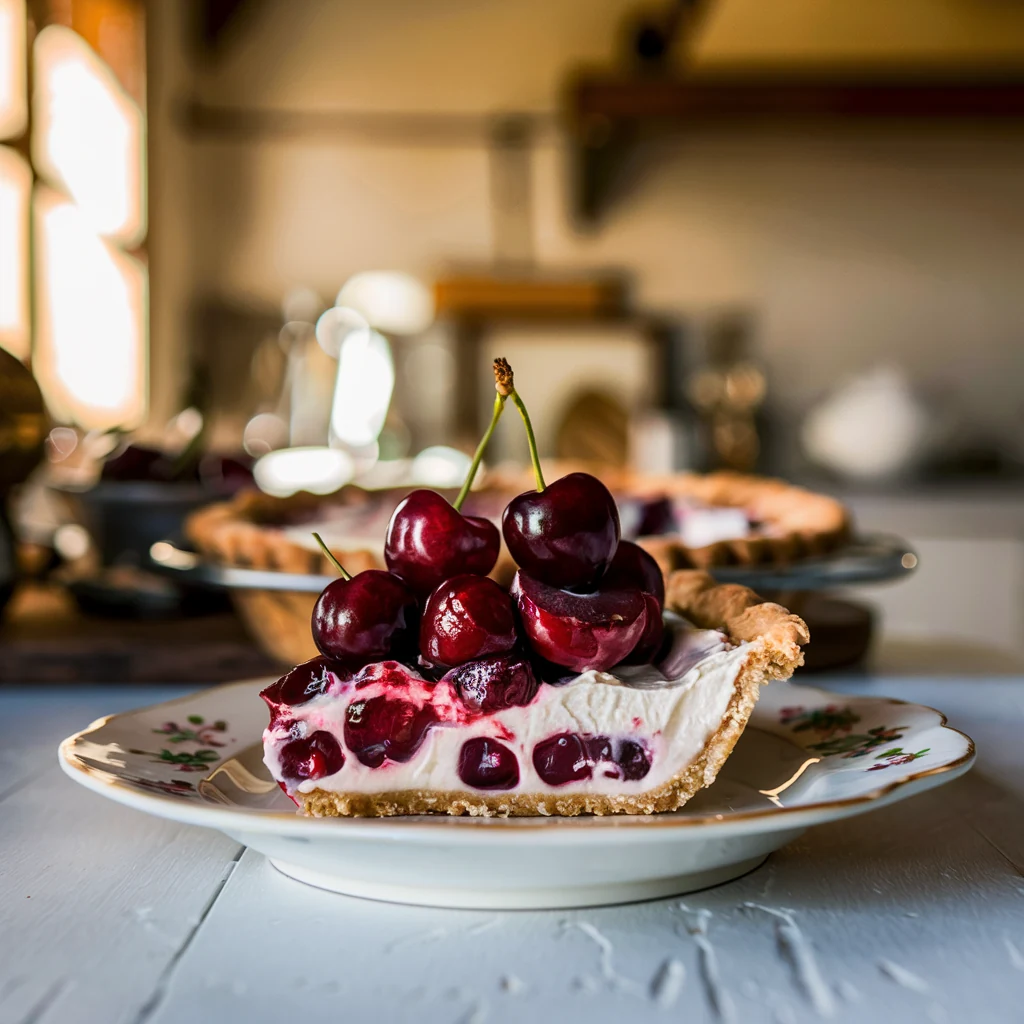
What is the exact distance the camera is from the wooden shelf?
2.89 m

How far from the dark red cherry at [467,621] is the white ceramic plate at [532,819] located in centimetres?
7

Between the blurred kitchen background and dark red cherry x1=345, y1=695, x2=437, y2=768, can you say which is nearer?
dark red cherry x1=345, y1=695, x2=437, y2=768

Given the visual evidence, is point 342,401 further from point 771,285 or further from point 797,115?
point 771,285

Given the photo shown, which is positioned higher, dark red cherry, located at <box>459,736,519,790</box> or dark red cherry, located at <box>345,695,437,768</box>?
dark red cherry, located at <box>345,695,437,768</box>

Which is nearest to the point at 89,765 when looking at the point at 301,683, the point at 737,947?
the point at 301,683

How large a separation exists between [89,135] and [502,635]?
2542mm

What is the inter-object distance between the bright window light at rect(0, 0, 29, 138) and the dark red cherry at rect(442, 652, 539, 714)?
2004 mm

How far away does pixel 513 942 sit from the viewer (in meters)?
0.45

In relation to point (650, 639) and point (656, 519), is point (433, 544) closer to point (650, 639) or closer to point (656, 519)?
point (650, 639)

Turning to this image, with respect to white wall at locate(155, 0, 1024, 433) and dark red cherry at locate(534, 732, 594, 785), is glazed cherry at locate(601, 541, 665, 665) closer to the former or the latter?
dark red cherry at locate(534, 732, 594, 785)

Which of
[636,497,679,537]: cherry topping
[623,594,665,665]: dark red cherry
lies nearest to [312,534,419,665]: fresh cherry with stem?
[623,594,665,665]: dark red cherry

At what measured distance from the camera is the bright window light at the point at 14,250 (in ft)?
7.06

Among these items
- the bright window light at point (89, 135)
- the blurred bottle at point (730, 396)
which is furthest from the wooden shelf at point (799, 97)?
the bright window light at point (89, 135)

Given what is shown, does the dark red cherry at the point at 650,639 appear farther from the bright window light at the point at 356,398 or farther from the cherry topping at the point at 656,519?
the bright window light at the point at 356,398
